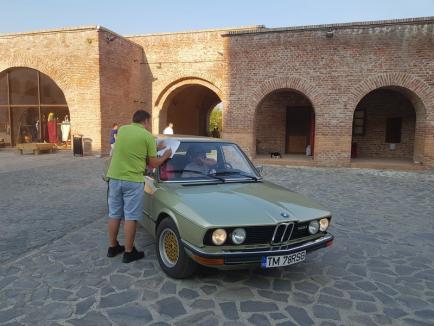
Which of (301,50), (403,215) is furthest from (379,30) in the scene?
(403,215)

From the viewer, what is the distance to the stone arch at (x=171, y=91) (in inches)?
731

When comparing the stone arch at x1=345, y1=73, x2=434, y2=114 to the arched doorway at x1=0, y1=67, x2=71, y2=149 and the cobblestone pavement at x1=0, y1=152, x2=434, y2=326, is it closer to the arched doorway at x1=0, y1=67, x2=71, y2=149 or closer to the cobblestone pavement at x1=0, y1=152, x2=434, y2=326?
the cobblestone pavement at x1=0, y1=152, x2=434, y2=326

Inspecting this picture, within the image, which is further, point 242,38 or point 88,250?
point 242,38

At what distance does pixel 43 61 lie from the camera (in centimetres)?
1681

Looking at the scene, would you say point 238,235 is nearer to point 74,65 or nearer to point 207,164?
point 207,164

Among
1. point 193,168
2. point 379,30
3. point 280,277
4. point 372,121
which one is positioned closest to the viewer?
point 280,277

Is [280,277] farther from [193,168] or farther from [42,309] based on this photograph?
[42,309]

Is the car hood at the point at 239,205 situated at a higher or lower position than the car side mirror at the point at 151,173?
lower

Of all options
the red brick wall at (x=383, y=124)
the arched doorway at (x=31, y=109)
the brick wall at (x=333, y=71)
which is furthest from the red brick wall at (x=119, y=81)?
the red brick wall at (x=383, y=124)

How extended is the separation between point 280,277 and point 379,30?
12460mm

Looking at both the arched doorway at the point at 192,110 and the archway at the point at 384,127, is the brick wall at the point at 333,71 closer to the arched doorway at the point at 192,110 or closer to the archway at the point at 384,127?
the archway at the point at 384,127

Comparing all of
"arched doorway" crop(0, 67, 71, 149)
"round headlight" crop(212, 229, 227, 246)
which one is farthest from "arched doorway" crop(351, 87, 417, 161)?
"arched doorway" crop(0, 67, 71, 149)

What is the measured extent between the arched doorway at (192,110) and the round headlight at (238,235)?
63.1 feet

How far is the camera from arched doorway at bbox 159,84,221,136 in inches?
913
